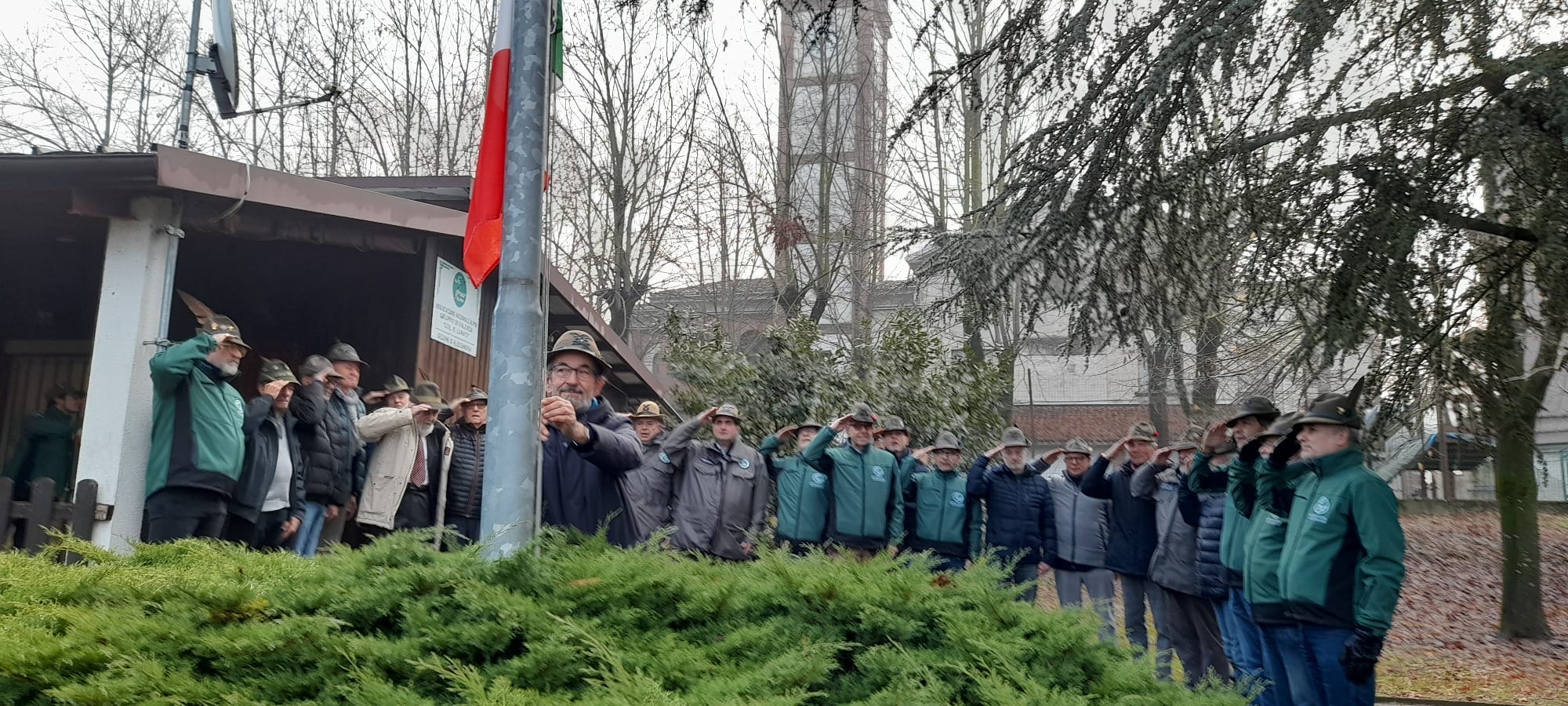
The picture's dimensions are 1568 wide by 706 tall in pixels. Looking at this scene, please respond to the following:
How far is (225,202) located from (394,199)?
5.14 feet

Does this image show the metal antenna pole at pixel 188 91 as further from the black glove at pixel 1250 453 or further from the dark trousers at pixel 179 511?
the black glove at pixel 1250 453

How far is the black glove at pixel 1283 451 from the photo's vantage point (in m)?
6.06

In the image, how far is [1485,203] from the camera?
628cm

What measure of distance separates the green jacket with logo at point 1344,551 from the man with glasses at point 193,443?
5.86m

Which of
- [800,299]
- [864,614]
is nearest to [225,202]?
[864,614]

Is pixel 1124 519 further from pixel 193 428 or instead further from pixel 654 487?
pixel 193 428

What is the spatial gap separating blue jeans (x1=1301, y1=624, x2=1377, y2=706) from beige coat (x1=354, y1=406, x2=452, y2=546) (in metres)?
5.66

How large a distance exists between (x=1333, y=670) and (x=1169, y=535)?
3109 mm

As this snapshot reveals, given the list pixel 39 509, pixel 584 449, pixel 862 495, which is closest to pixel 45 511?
pixel 39 509

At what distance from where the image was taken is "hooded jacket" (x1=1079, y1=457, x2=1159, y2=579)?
29.2ft

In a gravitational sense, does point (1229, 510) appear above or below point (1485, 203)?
below

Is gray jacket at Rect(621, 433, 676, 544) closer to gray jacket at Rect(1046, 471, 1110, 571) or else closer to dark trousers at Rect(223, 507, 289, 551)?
dark trousers at Rect(223, 507, 289, 551)

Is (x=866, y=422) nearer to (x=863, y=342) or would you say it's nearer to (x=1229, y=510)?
(x=1229, y=510)

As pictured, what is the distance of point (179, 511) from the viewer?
6.78 meters
